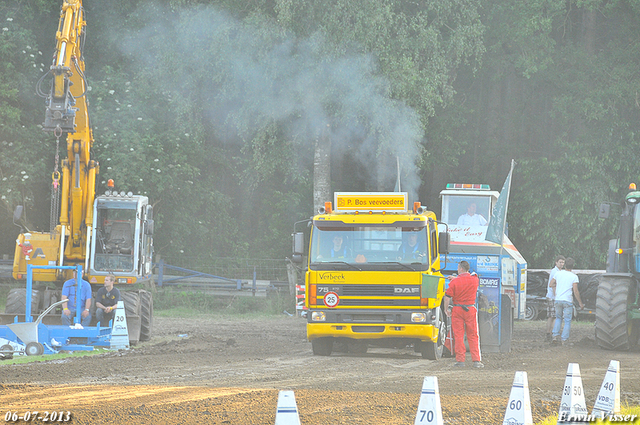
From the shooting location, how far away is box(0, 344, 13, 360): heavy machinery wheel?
44.5 ft

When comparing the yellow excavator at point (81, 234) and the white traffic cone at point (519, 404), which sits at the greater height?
the yellow excavator at point (81, 234)

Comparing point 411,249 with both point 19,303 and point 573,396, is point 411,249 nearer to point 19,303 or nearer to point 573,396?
point 573,396

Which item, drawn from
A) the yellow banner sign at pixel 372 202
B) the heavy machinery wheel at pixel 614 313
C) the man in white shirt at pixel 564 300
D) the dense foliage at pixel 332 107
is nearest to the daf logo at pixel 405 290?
the yellow banner sign at pixel 372 202

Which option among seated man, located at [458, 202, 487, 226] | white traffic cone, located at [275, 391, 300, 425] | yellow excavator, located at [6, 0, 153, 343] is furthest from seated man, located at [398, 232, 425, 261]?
white traffic cone, located at [275, 391, 300, 425]

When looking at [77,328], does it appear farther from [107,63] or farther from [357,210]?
[107,63]

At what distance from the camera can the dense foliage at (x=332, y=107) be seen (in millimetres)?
23672

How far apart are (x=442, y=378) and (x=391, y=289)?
2.43 metres

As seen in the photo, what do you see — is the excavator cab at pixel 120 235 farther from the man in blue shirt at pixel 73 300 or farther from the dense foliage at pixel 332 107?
the dense foliage at pixel 332 107

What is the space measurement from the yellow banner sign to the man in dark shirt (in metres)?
4.76

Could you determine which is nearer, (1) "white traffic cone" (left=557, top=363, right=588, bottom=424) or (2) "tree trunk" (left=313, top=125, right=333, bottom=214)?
(1) "white traffic cone" (left=557, top=363, right=588, bottom=424)

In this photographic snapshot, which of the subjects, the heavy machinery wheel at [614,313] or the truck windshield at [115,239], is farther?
the truck windshield at [115,239]

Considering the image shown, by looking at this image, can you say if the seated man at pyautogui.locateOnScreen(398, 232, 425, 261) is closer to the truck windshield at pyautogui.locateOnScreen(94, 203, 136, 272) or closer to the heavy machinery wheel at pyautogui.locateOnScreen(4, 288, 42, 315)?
the truck windshield at pyautogui.locateOnScreen(94, 203, 136, 272)

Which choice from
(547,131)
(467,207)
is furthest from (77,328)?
(547,131)

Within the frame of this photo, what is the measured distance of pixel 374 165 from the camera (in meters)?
28.7
